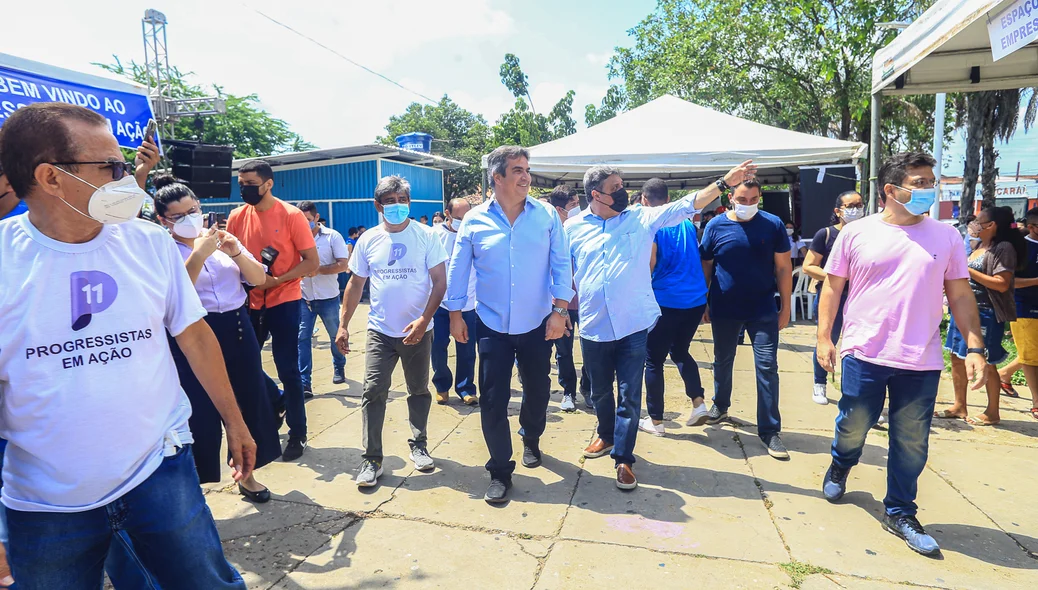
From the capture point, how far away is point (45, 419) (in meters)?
1.53

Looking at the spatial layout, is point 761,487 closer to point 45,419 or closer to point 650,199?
point 650,199

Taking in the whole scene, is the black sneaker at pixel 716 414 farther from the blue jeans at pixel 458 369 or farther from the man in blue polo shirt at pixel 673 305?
the blue jeans at pixel 458 369

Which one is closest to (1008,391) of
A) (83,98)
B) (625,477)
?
(625,477)

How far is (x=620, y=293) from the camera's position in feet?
12.5

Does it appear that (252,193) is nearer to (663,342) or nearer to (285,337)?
(285,337)

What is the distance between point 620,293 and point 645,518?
131 centimetres

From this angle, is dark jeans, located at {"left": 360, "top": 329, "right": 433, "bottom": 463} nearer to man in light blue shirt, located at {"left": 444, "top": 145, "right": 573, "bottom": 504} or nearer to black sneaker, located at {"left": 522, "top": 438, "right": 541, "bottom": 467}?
man in light blue shirt, located at {"left": 444, "top": 145, "right": 573, "bottom": 504}

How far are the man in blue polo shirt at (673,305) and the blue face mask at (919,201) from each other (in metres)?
1.74

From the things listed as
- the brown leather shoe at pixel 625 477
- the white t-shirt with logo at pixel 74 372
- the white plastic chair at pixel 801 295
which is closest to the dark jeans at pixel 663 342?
the brown leather shoe at pixel 625 477

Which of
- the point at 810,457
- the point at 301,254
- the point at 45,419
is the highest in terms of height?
→ the point at 301,254

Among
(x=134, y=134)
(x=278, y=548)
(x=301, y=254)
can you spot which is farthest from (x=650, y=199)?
(x=134, y=134)

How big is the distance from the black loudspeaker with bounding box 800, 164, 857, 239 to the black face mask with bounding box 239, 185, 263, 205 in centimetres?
795

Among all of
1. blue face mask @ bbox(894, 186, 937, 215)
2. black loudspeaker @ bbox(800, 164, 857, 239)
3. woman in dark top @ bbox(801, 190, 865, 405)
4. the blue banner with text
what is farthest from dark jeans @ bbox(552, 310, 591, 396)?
black loudspeaker @ bbox(800, 164, 857, 239)

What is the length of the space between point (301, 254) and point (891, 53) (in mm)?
5550
